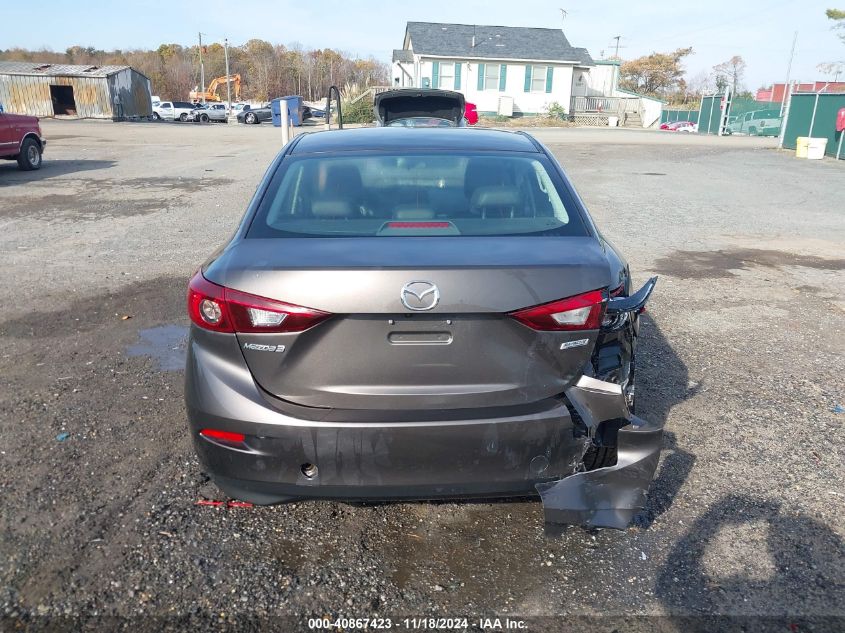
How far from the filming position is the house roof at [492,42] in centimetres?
4909

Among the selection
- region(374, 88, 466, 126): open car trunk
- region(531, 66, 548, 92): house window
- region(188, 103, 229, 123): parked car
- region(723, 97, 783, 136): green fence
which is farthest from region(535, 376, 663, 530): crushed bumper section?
region(188, 103, 229, 123): parked car

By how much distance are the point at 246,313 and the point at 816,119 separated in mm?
25610

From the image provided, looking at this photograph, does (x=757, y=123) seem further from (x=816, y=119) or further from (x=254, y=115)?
(x=254, y=115)

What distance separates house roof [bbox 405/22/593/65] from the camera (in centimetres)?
4909

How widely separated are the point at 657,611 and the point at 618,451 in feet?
1.93

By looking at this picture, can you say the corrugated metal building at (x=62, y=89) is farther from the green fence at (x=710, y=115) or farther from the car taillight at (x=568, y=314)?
the car taillight at (x=568, y=314)

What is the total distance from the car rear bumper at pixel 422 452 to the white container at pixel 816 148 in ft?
75.7

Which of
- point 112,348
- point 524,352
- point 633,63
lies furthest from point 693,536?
point 633,63

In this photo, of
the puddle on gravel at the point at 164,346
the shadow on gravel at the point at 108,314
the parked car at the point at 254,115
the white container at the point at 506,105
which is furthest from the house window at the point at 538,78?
the puddle on gravel at the point at 164,346

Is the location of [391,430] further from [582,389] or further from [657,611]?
[657,611]

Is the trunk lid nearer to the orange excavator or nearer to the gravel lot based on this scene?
the gravel lot

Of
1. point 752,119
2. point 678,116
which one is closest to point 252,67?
point 678,116

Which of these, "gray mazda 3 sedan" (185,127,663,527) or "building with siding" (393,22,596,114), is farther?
"building with siding" (393,22,596,114)

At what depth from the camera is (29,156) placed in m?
16.4
